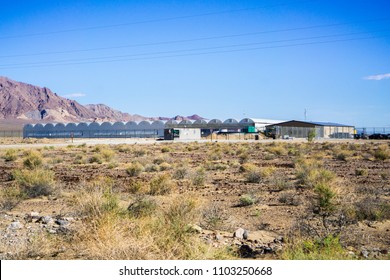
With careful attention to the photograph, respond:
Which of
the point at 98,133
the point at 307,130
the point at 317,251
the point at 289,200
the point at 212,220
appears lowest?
the point at 289,200

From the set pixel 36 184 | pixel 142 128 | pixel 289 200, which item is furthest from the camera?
pixel 142 128

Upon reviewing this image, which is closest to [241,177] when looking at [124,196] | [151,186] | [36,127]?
[151,186]

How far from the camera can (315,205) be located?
11.8 metres

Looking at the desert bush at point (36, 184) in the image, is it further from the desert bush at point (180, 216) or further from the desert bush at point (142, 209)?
the desert bush at point (180, 216)

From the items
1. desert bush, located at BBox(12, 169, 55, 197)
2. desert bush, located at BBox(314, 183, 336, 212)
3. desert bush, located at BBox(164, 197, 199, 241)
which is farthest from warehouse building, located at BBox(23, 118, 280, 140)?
desert bush, located at BBox(164, 197, 199, 241)

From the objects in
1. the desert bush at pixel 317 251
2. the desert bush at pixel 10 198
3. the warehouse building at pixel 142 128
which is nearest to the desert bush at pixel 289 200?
the desert bush at pixel 317 251

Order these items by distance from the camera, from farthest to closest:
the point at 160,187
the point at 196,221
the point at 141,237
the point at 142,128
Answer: the point at 142,128, the point at 160,187, the point at 196,221, the point at 141,237

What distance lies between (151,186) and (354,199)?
654cm

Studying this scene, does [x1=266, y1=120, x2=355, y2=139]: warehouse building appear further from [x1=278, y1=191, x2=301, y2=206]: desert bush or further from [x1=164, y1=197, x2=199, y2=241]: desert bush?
[x1=164, y1=197, x2=199, y2=241]: desert bush

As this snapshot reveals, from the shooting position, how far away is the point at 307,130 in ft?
322

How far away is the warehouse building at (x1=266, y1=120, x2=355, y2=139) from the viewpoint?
9494 cm

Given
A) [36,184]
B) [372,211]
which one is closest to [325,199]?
[372,211]

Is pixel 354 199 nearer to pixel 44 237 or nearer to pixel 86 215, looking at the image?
pixel 86 215

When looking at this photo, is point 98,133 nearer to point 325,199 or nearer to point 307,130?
point 307,130
